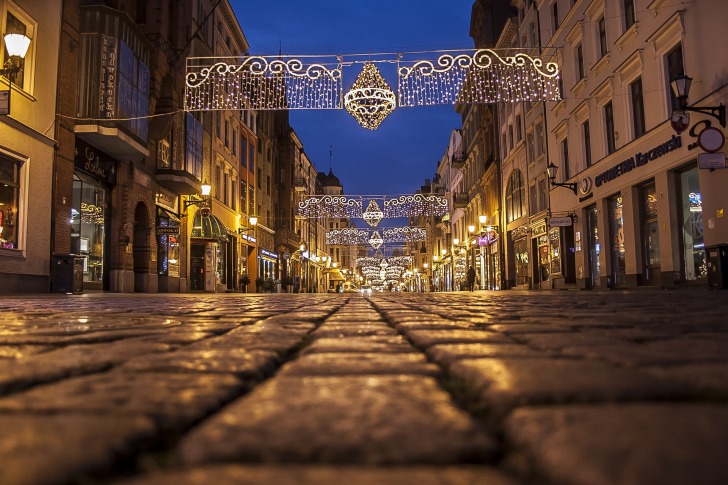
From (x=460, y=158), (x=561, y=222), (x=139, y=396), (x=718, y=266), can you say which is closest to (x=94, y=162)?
(x=561, y=222)

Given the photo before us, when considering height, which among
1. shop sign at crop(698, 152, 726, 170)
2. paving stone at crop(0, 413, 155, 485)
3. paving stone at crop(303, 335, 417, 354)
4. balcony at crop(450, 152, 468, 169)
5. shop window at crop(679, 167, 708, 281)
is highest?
balcony at crop(450, 152, 468, 169)

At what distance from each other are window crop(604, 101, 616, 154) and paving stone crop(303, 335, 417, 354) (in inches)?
717

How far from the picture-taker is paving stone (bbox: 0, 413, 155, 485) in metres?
0.77

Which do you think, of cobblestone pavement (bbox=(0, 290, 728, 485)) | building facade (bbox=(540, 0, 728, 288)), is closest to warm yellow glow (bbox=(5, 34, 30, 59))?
cobblestone pavement (bbox=(0, 290, 728, 485))

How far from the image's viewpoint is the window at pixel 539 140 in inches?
1029

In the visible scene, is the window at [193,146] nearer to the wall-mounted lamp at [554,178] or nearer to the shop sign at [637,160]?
the wall-mounted lamp at [554,178]

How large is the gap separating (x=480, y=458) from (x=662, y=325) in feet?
10.00

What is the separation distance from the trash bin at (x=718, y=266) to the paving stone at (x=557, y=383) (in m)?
11.5

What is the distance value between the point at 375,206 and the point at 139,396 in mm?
32115

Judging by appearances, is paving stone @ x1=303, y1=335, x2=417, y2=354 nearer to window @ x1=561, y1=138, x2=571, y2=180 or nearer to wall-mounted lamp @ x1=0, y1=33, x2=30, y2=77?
wall-mounted lamp @ x1=0, y1=33, x2=30, y2=77

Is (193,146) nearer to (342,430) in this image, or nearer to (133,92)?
(133,92)

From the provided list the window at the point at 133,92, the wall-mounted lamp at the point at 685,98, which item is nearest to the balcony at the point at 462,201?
the window at the point at 133,92

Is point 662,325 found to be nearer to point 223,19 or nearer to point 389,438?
point 389,438

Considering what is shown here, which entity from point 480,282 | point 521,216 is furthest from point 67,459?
point 480,282
